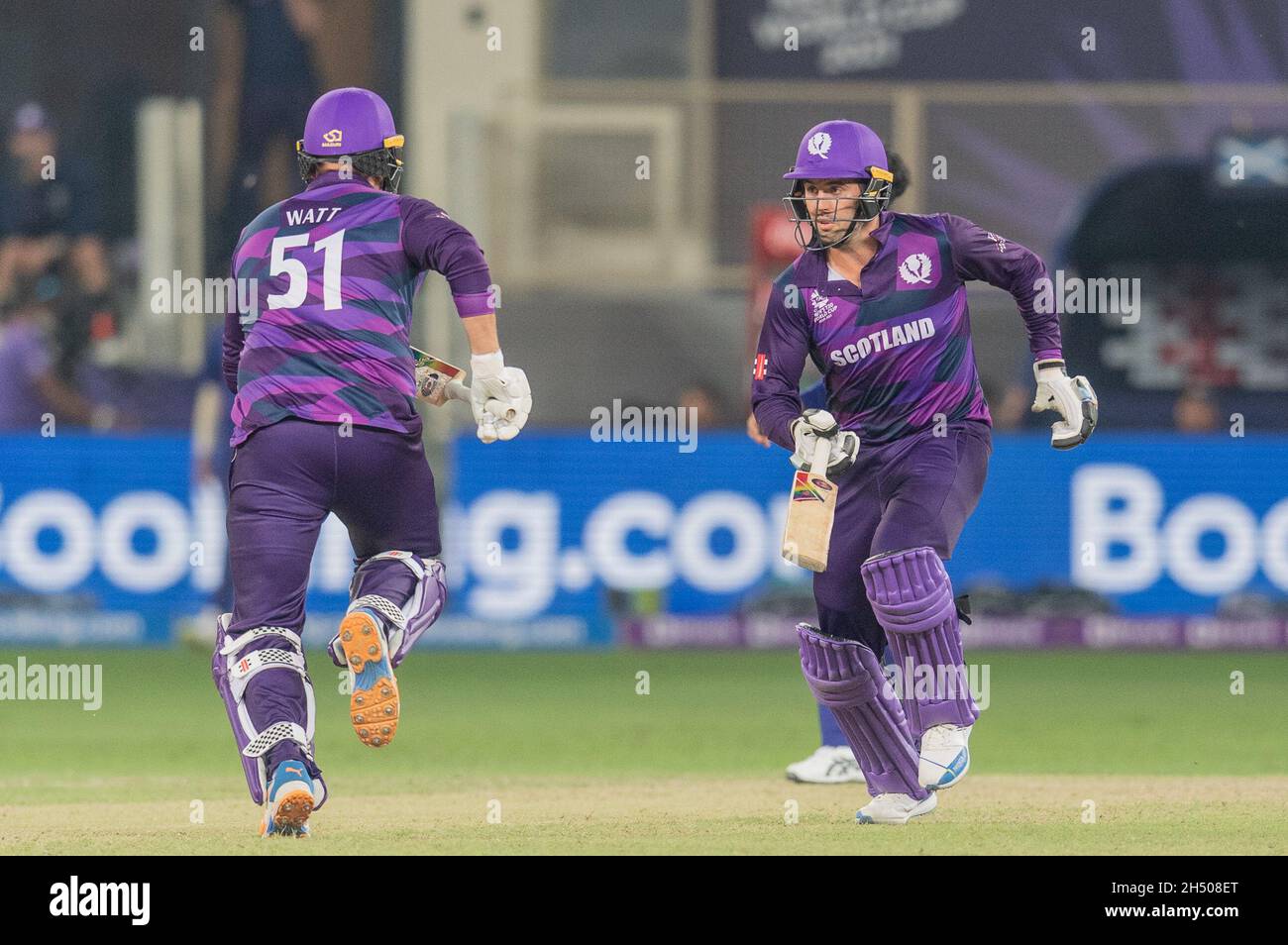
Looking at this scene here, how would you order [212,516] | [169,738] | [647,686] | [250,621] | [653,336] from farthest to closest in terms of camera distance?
[653,336], [212,516], [647,686], [169,738], [250,621]

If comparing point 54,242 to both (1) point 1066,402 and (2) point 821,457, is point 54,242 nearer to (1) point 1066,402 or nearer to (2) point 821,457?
(2) point 821,457

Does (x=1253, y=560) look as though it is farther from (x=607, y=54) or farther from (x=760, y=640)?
(x=607, y=54)

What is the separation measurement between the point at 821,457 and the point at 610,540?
7633 mm

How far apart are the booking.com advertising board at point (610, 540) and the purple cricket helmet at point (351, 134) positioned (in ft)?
25.9

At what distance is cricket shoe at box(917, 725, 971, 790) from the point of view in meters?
8.57

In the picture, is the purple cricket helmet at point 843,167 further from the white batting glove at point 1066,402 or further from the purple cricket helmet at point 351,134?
the purple cricket helmet at point 351,134

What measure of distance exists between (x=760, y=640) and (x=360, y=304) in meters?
8.42

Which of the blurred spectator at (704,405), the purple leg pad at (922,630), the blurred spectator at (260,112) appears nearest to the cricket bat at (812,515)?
the purple leg pad at (922,630)

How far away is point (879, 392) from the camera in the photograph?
891cm

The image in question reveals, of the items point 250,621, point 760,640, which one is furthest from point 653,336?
point 250,621

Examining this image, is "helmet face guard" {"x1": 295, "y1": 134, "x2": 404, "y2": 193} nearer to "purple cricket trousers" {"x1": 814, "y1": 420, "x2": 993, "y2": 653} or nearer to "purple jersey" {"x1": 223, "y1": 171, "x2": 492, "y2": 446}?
"purple jersey" {"x1": 223, "y1": 171, "x2": 492, "y2": 446}

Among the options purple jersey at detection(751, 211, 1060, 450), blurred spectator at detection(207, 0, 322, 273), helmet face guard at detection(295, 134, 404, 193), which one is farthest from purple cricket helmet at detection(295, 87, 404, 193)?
blurred spectator at detection(207, 0, 322, 273)

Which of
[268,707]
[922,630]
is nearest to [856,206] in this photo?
[922,630]

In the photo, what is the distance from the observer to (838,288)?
888 cm
